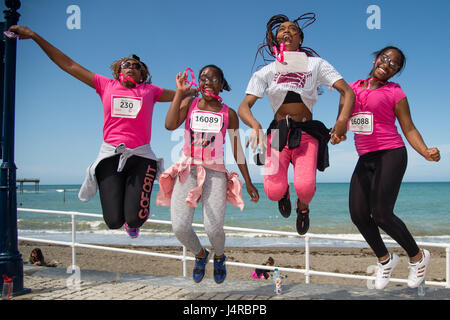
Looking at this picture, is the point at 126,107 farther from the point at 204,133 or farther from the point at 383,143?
the point at 383,143

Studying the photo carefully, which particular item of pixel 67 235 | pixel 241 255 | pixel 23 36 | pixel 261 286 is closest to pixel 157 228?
pixel 67 235

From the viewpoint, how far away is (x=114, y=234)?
80.4ft

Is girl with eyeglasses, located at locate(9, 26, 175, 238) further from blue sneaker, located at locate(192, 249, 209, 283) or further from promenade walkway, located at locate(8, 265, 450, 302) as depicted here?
promenade walkway, located at locate(8, 265, 450, 302)

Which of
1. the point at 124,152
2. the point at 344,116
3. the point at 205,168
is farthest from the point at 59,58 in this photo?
the point at 344,116

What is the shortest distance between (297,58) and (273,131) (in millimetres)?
779

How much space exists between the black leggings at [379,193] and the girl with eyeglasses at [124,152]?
211 cm

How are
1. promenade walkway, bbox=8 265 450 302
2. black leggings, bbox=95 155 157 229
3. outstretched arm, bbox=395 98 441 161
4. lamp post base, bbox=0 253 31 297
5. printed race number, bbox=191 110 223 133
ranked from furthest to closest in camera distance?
1. lamp post base, bbox=0 253 31 297
2. promenade walkway, bbox=8 265 450 302
3. black leggings, bbox=95 155 157 229
4. printed race number, bbox=191 110 223 133
5. outstretched arm, bbox=395 98 441 161

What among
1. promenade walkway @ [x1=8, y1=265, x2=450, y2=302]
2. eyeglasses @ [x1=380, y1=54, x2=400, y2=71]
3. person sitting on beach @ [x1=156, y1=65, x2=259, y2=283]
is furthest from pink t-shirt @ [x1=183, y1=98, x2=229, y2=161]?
promenade walkway @ [x1=8, y1=265, x2=450, y2=302]

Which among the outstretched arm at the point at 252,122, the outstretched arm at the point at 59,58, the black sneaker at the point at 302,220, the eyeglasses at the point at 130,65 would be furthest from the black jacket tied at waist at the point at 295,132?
the outstretched arm at the point at 59,58

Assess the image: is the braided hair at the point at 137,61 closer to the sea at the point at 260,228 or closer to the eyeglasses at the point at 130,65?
the eyeglasses at the point at 130,65

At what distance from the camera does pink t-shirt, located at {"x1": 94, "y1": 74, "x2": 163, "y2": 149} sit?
4.14 metres

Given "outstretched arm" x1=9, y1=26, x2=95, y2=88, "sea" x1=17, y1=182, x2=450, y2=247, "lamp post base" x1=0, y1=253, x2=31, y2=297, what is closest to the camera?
"outstretched arm" x1=9, y1=26, x2=95, y2=88

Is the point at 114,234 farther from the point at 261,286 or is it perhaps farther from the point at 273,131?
the point at 273,131

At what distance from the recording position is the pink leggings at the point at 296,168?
153 inches
